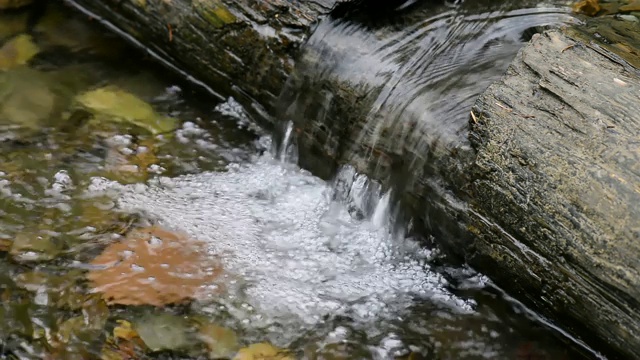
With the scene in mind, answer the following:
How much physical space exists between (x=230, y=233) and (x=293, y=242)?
33 cm

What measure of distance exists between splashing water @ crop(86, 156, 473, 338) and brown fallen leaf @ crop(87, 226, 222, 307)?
90 mm

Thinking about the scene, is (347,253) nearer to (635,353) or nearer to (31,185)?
(635,353)

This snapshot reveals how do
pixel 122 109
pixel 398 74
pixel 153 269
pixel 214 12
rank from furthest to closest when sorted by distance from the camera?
1. pixel 122 109
2. pixel 214 12
3. pixel 398 74
4. pixel 153 269

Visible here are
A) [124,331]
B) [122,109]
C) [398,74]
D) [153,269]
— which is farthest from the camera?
[122,109]

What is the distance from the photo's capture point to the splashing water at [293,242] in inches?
119

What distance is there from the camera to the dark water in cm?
282

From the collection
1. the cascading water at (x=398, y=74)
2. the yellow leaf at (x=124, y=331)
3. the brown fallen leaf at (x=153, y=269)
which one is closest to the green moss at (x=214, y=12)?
the cascading water at (x=398, y=74)

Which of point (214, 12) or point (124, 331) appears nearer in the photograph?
point (124, 331)

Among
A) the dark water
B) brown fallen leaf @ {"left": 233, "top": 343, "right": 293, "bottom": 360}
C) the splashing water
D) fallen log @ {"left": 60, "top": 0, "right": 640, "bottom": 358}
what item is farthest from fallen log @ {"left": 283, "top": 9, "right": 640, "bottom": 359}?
brown fallen leaf @ {"left": 233, "top": 343, "right": 293, "bottom": 360}

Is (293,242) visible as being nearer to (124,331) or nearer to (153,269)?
(153,269)

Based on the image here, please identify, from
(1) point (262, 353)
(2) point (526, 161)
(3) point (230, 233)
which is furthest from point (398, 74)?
(1) point (262, 353)

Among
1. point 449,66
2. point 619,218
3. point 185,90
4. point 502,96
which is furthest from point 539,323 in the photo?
point 185,90

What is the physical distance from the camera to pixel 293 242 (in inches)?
132

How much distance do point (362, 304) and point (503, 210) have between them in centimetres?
80
